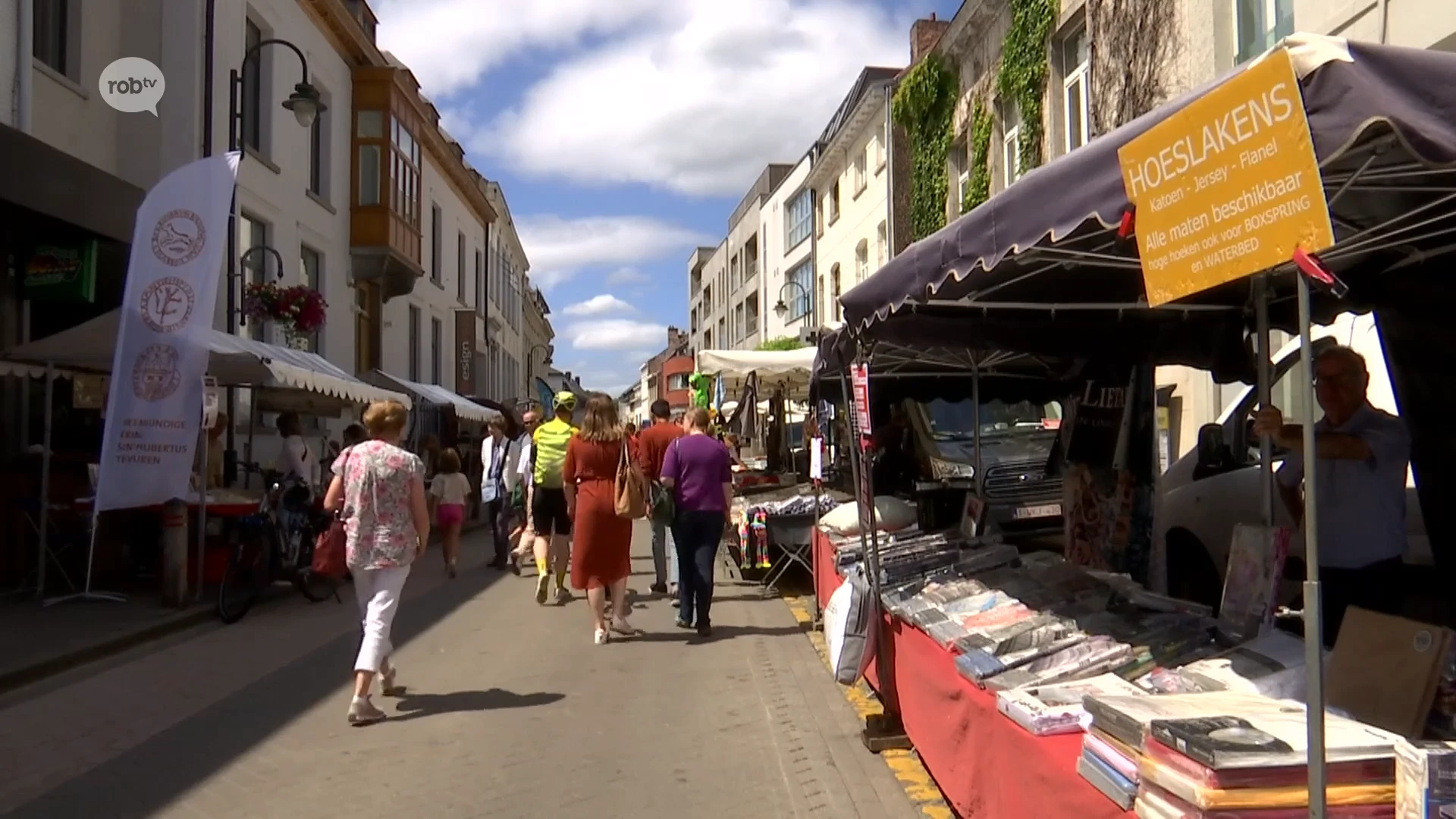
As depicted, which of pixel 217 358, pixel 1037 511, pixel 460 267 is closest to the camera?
pixel 217 358

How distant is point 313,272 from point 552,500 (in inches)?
437

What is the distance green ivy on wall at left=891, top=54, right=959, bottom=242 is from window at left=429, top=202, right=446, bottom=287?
11.9 meters

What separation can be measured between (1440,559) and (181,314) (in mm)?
8850

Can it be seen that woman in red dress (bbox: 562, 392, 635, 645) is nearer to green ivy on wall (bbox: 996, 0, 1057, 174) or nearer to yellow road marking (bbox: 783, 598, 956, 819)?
yellow road marking (bbox: 783, 598, 956, 819)

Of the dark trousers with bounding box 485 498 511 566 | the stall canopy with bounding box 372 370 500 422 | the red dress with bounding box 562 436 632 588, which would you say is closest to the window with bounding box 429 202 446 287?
the stall canopy with bounding box 372 370 500 422

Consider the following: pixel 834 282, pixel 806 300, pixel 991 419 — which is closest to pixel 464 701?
pixel 991 419

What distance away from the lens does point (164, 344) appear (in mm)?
9023

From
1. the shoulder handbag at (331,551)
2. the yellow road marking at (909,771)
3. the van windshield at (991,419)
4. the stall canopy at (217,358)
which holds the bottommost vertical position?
the yellow road marking at (909,771)

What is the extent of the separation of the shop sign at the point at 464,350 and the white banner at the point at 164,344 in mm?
21437

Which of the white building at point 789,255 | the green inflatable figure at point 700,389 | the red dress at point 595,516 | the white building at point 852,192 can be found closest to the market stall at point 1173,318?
the red dress at point 595,516

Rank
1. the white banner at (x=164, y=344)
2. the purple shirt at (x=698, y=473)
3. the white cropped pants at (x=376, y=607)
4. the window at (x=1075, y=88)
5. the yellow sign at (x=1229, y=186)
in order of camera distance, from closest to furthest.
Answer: the yellow sign at (x=1229, y=186), the white cropped pants at (x=376, y=607), the purple shirt at (x=698, y=473), the white banner at (x=164, y=344), the window at (x=1075, y=88)

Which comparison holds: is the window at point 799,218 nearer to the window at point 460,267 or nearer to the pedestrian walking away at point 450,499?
the window at point 460,267

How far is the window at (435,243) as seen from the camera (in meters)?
28.2

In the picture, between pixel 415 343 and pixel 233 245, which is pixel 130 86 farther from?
pixel 415 343
